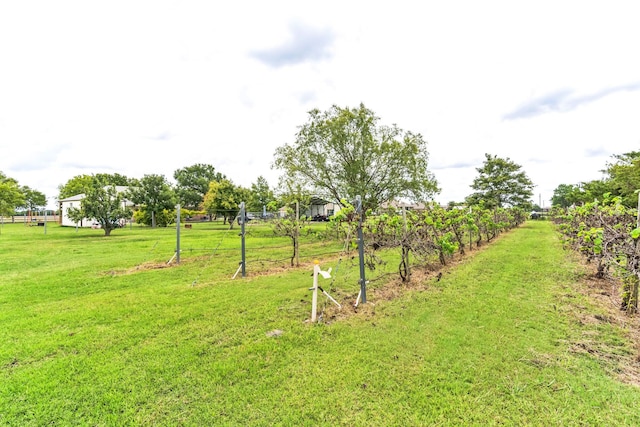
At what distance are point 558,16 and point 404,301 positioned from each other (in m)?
7.78

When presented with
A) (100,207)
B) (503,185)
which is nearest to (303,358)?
(100,207)

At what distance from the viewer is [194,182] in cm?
5000

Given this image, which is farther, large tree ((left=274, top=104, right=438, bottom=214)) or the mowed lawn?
large tree ((left=274, top=104, right=438, bottom=214))

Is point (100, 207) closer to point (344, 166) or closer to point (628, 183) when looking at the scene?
point (344, 166)

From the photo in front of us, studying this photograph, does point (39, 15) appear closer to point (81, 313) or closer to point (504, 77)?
point (81, 313)

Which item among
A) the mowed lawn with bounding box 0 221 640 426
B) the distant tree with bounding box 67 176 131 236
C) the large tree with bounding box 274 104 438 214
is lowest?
the mowed lawn with bounding box 0 221 640 426

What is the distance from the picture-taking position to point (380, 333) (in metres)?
3.52

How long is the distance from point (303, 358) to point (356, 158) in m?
14.5

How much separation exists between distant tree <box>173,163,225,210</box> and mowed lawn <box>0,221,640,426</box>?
43.4m

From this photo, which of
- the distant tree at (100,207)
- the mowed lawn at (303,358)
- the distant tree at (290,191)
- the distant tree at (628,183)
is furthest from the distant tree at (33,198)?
the distant tree at (628,183)

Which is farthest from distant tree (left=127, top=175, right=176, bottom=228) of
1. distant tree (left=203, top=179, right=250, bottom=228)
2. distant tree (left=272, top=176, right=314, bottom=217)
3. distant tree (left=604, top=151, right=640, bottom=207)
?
distant tree (left=604, top=151, right=640, bottom=207)

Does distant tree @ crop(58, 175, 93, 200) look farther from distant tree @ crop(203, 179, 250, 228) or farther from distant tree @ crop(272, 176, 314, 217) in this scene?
distant tree @ crop(272, 176, 314, 217)

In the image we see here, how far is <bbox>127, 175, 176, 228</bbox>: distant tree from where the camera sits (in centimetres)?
2653

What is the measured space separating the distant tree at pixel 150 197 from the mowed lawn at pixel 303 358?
23.3 meters
